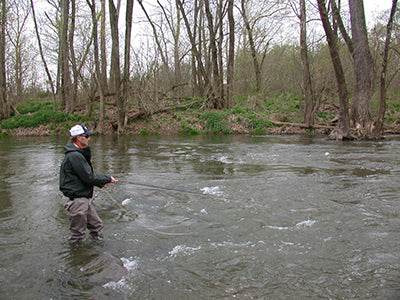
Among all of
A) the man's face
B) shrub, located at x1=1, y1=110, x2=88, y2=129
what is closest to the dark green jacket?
the man's face

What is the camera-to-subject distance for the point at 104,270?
3547 millimetres

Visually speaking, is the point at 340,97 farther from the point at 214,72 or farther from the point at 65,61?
the point at 65,61

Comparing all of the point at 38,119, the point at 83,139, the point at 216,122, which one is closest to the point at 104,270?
the point at 83,139

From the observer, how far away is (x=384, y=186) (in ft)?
22.7

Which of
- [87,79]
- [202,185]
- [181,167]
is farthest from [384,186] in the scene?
[87,79]

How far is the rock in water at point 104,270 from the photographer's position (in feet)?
11.1

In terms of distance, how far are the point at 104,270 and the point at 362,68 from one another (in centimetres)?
1657

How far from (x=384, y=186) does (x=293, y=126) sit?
1453 centimetres

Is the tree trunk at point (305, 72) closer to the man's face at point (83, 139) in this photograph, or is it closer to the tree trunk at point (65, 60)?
the tree trunk at point (65, 60)

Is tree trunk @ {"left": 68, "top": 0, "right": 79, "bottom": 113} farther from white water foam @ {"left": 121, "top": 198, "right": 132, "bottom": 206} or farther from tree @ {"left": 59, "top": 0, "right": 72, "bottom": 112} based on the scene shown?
white water foam @ {"left": 121, "top": 198, "right": 132, "bottom": 206}

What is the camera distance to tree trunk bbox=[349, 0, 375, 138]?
52.5 ft

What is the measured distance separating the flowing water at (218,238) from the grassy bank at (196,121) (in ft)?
40.7

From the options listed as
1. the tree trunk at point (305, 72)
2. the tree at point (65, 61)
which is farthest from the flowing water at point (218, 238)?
the tree at point (65, 61)

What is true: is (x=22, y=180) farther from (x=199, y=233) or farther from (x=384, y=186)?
(x=384, y=186)
